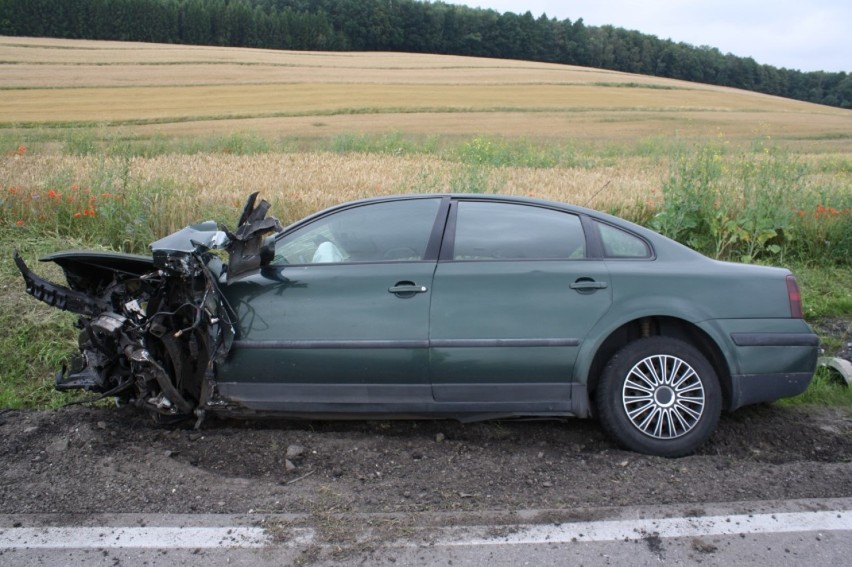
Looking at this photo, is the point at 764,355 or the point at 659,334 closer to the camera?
the point at 764,355

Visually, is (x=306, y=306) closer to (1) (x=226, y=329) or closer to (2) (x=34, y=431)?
(1) (x=226, y=329)

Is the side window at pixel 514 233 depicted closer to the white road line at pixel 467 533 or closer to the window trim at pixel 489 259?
the window trim at pixel 489 259

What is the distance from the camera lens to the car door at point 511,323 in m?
4.40

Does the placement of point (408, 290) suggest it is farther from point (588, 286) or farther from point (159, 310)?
point (159, 310)

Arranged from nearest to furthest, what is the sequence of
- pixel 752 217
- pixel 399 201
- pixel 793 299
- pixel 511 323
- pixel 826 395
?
1. pixel 511 323
2. pixel 793 299
3. pixel 399 201
4. pixel 826 395
5. pixel 752 217

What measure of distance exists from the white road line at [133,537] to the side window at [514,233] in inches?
77.9

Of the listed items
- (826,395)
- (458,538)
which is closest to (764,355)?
(826,395)

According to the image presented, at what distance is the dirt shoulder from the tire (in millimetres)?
117

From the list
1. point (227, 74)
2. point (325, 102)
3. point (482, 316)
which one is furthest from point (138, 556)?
point (227, 74)

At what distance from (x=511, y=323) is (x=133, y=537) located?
2.22 meters

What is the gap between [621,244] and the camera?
15.3ft

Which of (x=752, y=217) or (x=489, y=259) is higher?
(x=489, y=259)

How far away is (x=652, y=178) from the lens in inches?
532

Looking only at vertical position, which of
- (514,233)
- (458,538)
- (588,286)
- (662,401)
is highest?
(514,233)
